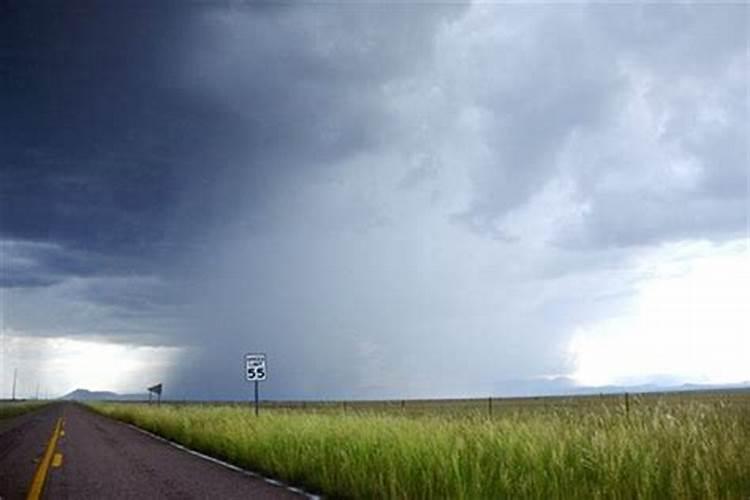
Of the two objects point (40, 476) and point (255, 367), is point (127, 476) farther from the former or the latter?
point (255, 367)

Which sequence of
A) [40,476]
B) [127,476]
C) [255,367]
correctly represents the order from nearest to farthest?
[127,476] < [40,476] < [255,367]

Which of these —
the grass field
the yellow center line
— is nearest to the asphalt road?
the yellow center line

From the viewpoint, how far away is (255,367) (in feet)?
88.2

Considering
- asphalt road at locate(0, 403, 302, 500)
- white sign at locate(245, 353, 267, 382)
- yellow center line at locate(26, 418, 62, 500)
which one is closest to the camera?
asphalt road at locate(0, 403, 302, 500)

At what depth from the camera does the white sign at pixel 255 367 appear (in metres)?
26.6

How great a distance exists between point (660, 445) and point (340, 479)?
15.1 feet

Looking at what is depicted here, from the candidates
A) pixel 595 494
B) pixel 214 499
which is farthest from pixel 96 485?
pixel 595 494

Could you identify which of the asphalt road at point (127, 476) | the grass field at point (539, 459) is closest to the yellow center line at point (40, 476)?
the asphalt road at point (127, 476)

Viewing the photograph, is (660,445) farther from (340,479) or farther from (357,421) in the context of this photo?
(357,421)

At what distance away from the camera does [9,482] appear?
1224 cm

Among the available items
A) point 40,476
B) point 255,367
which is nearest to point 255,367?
point 255,367

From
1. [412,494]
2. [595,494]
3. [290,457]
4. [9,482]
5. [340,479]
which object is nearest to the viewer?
[595,494]

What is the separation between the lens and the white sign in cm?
2661

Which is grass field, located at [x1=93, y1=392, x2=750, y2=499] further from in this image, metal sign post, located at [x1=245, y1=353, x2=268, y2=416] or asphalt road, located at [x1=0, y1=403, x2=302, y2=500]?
metal sign post, located at [x1=245, y1=353, x2=268, y2=416]
